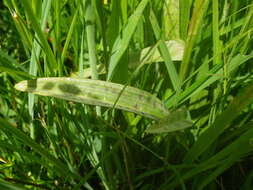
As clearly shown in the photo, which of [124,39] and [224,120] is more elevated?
[124,39]

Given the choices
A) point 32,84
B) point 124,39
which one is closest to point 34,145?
point 32,84

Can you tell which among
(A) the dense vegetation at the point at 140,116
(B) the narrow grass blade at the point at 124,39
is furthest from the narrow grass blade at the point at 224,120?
(B) the narrow grass blade at the point at 124,39

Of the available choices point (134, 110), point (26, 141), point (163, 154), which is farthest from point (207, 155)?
point (26, 141)

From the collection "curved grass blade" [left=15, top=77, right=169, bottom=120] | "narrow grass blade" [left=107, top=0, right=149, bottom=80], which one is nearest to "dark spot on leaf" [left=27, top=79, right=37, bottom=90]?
"curved grass blade" [left=15, top=77, right=169, bottom=120]

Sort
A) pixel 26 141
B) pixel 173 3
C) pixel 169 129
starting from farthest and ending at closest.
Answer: pixel 173 3, pixel 26 141, pixel 169 129

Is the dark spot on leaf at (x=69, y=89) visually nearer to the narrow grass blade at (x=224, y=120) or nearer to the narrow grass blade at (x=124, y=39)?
the narrow grass blade at (x=124, y=39)

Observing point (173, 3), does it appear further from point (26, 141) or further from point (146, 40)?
point (26, 141)

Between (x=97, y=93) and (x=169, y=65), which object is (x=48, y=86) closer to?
(x=97, y=93)
